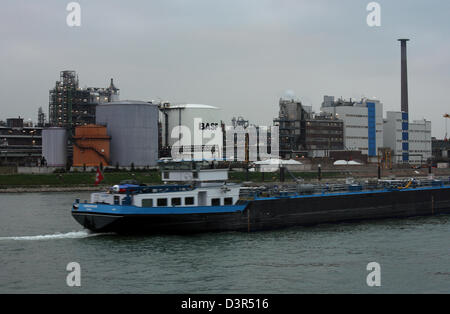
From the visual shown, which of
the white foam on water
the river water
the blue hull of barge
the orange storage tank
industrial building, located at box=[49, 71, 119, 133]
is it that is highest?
industrial building, located at box=[49, 71, 119, 133]

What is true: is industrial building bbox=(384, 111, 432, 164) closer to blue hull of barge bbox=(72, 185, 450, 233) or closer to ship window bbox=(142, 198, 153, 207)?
blue hull of barge bbox=(72, 185, 450, 233)

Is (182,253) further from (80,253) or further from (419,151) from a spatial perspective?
(419,151)

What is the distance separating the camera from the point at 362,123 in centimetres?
15200

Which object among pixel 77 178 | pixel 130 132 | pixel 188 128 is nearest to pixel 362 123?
pixel 188 128

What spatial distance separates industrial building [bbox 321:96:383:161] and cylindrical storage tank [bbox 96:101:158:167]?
191ft

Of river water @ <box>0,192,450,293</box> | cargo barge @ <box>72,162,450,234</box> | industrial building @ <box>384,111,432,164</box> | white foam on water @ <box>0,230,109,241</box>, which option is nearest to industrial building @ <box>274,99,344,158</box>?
industrial building @ <box>384,111,432,164</box>

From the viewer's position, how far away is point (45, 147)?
385 ft

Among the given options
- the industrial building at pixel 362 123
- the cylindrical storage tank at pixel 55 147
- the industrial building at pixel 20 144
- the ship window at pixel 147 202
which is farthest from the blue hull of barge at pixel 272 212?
the industrial building at pixel 20 144

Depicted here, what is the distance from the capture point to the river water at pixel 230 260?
27.2m

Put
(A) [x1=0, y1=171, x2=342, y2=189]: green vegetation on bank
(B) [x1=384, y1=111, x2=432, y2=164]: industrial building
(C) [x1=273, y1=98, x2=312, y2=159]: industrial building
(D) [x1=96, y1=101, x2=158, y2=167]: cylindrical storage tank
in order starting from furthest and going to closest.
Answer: (B) [x1=384, y1=111, x2=432, y2=164]: industrial building, (C) [x1=273, y1=98, x2=312, y2=159]: industrial building, (D) [x1=96, y1=101, x2=158, y2=167]: cylindrical storage tank, (A) [x1=0, y1=171, x2=342, y2=189]: green vegetation on bank

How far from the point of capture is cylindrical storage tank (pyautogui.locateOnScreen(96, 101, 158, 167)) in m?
114

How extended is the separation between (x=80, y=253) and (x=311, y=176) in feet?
283

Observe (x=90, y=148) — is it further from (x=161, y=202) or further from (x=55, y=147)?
(x=161, y=202)
